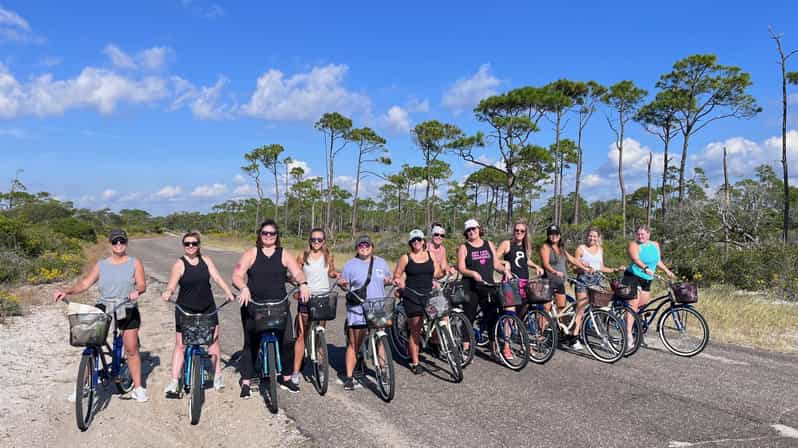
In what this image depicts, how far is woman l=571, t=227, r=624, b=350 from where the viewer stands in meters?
6.73

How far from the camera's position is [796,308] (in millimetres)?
10641

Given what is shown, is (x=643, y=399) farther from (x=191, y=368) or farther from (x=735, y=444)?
(x=191, y=368)

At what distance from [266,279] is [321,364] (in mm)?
1157

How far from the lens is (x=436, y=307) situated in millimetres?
5574

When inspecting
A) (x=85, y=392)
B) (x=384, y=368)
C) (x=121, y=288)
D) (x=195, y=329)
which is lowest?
(x=85, y=392)

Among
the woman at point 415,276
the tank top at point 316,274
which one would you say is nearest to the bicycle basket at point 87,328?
the tank top at point 316,274

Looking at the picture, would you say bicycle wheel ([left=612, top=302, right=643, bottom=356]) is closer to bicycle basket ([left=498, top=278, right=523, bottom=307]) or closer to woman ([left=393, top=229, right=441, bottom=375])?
bicycle basket ([left=498, top=278, right=523, bottom=307])

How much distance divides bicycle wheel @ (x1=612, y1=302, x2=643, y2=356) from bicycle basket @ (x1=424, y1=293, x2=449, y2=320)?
7.93 ft

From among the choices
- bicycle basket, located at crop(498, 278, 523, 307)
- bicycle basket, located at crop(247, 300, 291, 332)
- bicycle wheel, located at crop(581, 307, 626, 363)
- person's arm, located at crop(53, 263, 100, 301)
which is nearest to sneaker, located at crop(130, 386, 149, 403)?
person's arm, located at crop(53, 263, 100, 301)

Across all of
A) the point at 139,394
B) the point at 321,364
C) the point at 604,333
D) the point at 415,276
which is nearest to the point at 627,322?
the point at 604,333

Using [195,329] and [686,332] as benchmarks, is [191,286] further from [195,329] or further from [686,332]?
[686,332]

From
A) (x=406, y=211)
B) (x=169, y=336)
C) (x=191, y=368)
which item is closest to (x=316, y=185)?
(x=406, y=211)

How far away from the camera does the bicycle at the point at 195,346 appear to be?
4.41 m

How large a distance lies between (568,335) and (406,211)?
70182 millimetres
